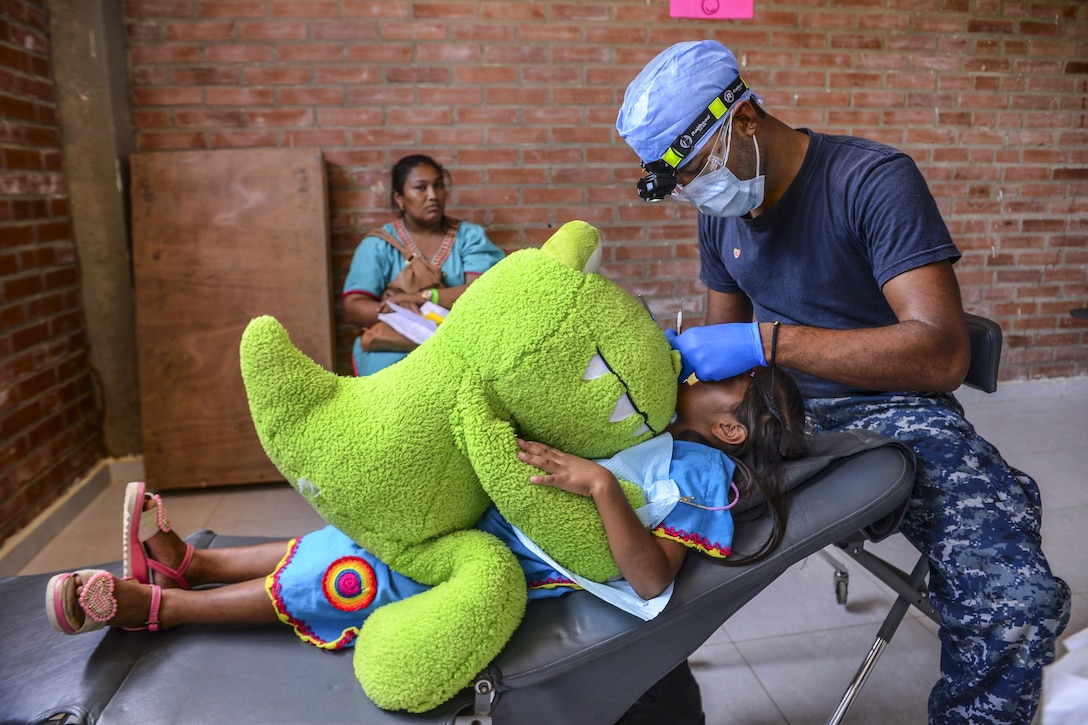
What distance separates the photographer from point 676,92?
1442 millimetres

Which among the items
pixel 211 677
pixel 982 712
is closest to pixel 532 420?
pixel 211 677

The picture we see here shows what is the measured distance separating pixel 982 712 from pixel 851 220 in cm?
90

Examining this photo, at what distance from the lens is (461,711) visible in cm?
109

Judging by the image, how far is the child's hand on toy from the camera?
107 centimetres

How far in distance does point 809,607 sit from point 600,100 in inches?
83.0

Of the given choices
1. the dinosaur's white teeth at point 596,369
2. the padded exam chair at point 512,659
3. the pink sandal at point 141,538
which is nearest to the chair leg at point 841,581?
the padded exam chair at point 512,659

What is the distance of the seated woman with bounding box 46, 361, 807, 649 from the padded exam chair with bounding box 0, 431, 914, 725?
0.03 metres

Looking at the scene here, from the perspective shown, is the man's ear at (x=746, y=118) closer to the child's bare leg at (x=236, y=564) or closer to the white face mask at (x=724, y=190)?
the white face mask at (x=724, y=190)

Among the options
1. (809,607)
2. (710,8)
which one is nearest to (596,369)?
(809,607)

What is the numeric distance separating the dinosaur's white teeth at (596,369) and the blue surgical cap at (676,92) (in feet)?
1.92

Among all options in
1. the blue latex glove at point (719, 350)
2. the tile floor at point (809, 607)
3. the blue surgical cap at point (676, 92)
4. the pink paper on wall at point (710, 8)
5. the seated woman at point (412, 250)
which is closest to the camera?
the blue latex glove at point (719, 350)

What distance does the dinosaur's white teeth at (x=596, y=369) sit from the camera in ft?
3.59

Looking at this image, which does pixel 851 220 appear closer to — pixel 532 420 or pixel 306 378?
pixel 532 420

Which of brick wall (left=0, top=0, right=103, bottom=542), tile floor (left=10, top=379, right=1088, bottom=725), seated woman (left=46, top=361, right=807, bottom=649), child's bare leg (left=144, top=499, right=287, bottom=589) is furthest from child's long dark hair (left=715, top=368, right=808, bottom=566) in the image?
brick wall (left=0, top=0, right=103, bottom=542)
